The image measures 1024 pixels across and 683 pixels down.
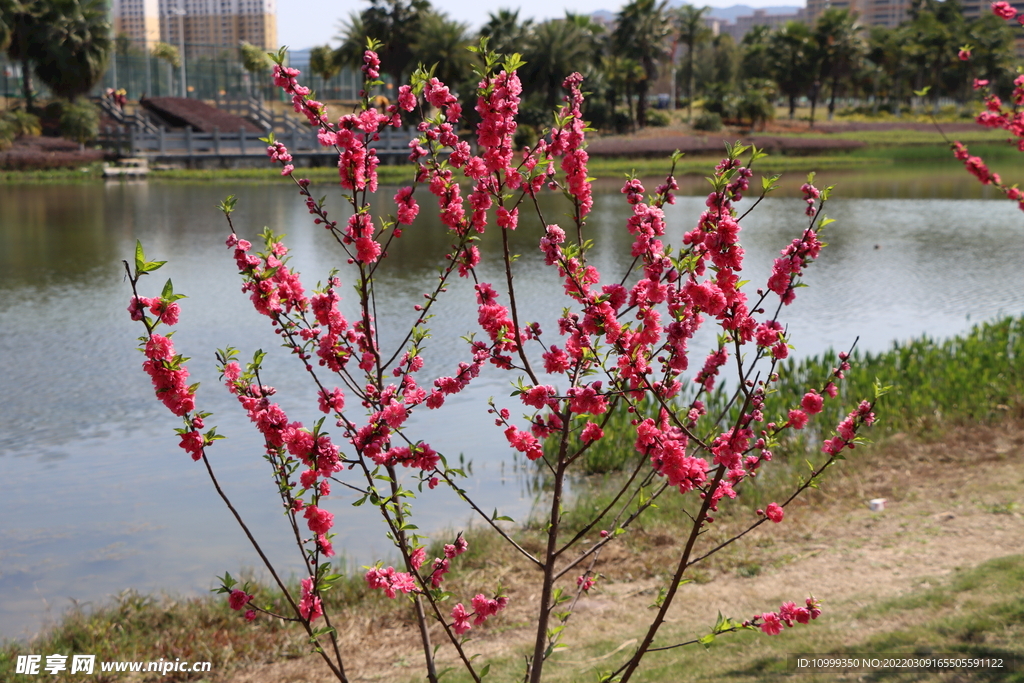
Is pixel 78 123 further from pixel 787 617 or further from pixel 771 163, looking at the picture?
pixel 787 617

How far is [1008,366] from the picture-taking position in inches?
361

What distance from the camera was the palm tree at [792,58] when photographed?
7256 centimetres

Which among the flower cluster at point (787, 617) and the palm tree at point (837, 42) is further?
the palm tree at point (837, 42)

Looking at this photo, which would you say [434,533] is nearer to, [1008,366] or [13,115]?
[1008,366]

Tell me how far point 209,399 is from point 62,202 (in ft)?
70.6

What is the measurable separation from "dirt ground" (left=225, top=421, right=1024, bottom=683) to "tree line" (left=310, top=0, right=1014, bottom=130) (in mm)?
32444

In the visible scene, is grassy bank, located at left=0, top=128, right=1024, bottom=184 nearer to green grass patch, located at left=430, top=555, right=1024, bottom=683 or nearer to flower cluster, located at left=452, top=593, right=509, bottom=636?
green grass patch, located at left=430, top=555, right=1024, bottom=683

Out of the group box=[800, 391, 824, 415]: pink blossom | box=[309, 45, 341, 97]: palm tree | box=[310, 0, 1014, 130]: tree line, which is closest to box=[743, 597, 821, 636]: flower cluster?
box=[800, 391, 824, 415]: pink blossom

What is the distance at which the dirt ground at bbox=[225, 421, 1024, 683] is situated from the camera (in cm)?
480

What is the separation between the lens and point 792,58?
7312cm

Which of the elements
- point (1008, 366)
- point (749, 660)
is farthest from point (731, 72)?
point (749, 660)

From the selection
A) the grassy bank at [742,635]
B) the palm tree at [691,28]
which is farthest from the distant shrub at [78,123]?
the palm tree at [691,28]

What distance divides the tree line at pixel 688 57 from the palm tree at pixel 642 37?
7cm

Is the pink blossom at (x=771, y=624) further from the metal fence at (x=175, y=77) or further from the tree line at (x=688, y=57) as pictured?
the metal fence at (x=175, y=77)
